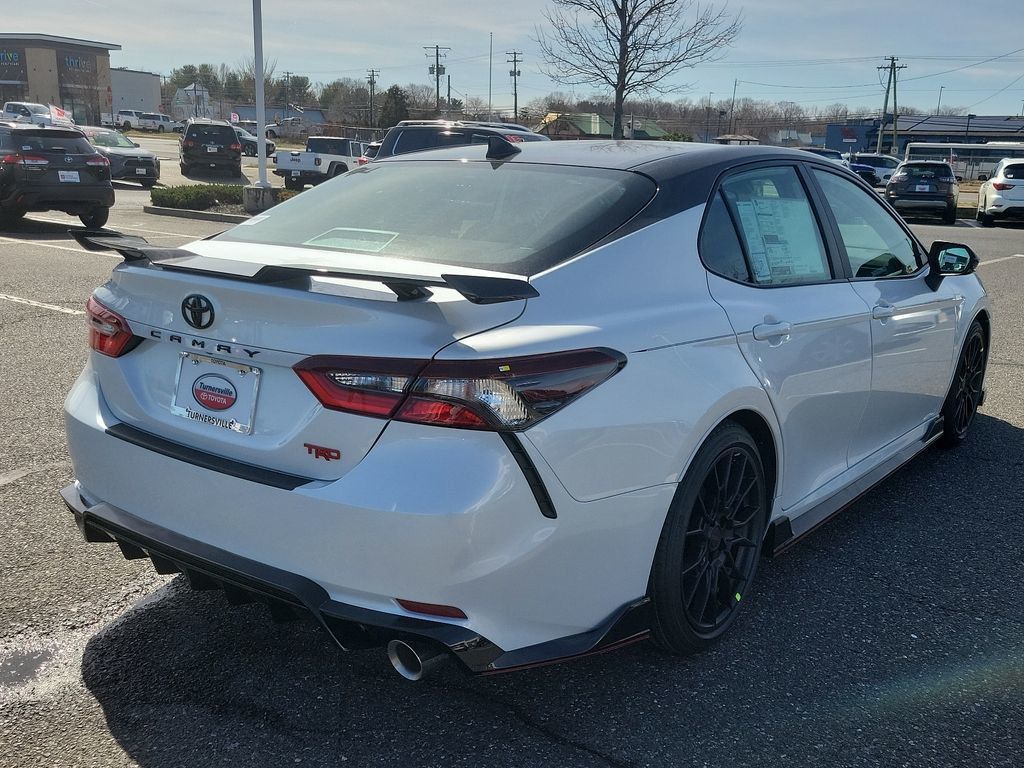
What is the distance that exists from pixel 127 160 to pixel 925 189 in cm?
2061

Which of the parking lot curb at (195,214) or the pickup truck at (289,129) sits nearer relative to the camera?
the parking lot curb at (195,214)

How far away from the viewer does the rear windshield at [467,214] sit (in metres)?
2.71

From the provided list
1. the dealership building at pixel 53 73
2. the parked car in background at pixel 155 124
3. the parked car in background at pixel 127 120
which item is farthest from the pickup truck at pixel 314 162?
the dealership building at pixel 53 73

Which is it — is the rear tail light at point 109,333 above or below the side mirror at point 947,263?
below

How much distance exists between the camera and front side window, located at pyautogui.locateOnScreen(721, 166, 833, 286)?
319 centimetres

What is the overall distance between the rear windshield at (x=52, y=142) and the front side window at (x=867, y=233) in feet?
43.2

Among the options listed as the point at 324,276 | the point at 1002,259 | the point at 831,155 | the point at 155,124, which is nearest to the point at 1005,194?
the point at 1002,259

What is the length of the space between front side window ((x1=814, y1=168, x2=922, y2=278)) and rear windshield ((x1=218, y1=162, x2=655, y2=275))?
1251 millimetres

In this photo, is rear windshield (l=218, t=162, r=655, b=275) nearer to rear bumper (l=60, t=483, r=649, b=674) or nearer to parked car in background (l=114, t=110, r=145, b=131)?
rear bumper (l=60, t=483, r=649, b=674)

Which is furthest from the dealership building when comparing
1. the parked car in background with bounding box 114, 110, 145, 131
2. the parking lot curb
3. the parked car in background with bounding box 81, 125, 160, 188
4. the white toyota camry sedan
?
the white toyota camry sedan

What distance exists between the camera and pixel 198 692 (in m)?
2.65

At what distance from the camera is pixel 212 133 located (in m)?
29.4

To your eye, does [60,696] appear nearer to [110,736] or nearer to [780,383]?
[110,736]

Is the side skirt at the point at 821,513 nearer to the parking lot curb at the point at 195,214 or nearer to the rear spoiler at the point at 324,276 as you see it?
the rear spoiler at the point at 324,276
